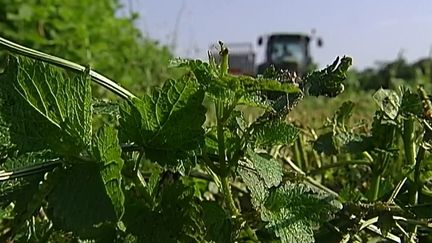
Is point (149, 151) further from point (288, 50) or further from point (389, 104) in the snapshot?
point (288, 50)

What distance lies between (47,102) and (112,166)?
51 mm

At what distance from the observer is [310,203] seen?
1.60 feet

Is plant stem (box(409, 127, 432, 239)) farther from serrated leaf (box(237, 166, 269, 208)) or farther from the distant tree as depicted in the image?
the distant tree

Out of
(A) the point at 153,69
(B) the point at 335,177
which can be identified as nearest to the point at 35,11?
(A) the point at 153,69

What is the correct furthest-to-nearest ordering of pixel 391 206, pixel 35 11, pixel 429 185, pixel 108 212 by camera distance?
1. pixel 35 11
2. pixel 429 185
3. pixel 391 206
4. pixel 108 212

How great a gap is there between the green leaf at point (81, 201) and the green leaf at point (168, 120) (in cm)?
4

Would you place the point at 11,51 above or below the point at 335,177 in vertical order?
above

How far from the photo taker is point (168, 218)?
477 mm

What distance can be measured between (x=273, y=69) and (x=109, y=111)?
0.11m

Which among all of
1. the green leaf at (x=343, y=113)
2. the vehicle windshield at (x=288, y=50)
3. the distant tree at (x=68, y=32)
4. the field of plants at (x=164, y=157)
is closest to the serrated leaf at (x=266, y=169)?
the field of plants at (x=164, y=157)

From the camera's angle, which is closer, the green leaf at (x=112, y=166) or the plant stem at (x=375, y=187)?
the green leaf at (x=112, y=166)

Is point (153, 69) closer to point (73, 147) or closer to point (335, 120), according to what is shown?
point (335, 120)

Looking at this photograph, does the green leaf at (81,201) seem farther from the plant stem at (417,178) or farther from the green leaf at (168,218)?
the plant stem at (417,178)

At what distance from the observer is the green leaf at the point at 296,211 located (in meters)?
0.47
